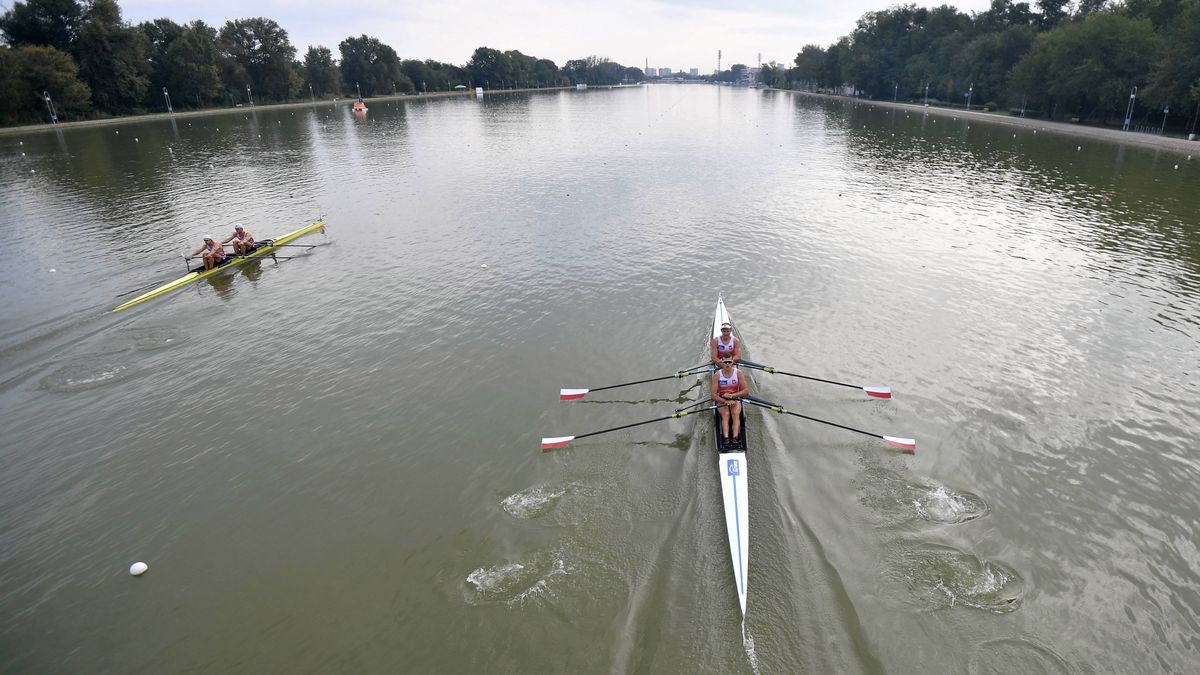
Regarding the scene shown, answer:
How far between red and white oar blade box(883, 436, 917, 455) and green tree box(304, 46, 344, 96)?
161790 mm

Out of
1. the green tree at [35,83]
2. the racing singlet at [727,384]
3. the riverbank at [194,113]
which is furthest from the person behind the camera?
the riverbank at [194,113]

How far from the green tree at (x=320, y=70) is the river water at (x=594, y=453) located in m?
129

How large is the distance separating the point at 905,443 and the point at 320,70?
162127 mm

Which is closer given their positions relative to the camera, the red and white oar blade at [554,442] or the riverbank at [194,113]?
the red and white oar blade at [554,442]

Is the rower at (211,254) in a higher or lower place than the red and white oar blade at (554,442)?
higher

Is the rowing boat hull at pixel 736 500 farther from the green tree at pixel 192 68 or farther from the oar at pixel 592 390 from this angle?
the green tree at pixel 192 68

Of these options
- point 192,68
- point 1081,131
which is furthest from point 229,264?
point 192,68

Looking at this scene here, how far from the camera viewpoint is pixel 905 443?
1237cm

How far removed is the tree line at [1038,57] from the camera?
5269cm

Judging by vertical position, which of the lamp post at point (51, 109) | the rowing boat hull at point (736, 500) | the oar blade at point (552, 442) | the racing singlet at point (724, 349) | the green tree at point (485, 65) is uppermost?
the green tree at point (485, 65)

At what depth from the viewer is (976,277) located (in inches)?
875

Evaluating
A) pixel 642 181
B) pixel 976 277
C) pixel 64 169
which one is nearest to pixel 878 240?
pixel 976 277

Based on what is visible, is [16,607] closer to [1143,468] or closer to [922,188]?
[1143,468]

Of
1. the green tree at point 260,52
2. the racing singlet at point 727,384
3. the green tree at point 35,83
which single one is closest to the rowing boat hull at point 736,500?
the racing singlet at point 727,384
